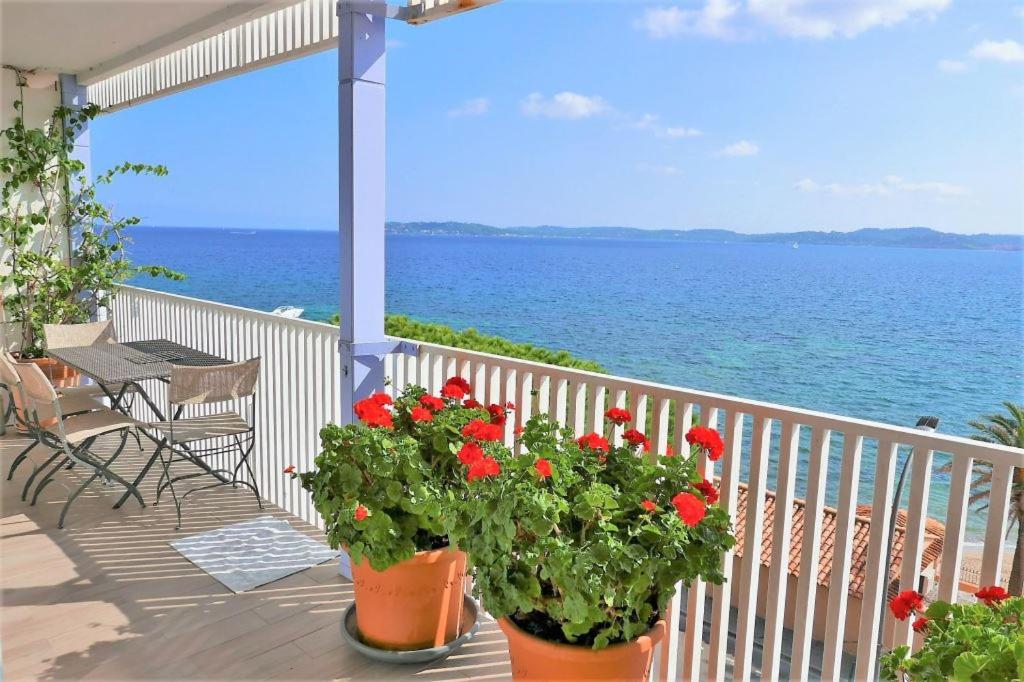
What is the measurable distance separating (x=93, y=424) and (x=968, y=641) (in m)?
4.43

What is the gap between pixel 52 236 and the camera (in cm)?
648

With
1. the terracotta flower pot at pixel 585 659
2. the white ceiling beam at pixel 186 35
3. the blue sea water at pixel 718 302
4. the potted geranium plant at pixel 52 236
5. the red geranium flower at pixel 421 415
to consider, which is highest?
the white ceiling beam at pixel 186 35

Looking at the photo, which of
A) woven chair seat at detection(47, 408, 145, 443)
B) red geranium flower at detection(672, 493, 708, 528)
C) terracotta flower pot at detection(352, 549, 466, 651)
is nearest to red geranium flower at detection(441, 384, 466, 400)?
terracotta flower pot at detection(352, 549, 466, 651)

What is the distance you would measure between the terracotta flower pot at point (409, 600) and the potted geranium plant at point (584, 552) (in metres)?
0.46

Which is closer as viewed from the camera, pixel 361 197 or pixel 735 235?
pixel 361 197

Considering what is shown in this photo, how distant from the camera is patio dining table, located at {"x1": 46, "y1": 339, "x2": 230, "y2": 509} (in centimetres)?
433

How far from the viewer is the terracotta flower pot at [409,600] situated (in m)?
2.78

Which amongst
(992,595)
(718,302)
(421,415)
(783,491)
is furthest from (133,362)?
(718,302)

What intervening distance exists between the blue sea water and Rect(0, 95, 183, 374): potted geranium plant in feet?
139

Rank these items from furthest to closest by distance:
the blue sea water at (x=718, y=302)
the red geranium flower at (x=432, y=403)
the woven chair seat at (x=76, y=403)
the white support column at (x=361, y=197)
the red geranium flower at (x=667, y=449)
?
the blue sea water at (x=718, y=302) < the woven chair seat at (x=76, y=403) < the white support column at (x=361, y=197) < the red geranium flower at (x=432, y=403) < the red geranium flower at (x=667, y=449)

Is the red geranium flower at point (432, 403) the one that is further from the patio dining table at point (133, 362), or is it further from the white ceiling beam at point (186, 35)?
the white ceiling beam at point (186, 35)

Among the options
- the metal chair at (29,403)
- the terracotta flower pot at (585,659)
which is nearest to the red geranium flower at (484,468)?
the terracotta flower pot at (585,659)

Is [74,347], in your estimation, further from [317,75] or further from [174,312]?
[317,75]

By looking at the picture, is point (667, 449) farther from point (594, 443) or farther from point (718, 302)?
point (718, 302)
